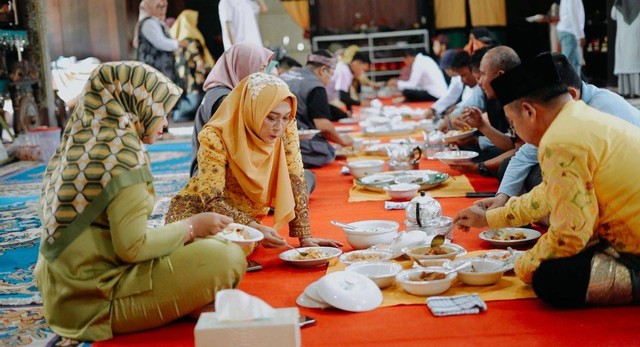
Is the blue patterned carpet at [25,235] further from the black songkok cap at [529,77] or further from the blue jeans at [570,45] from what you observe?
the blue jeans at [570,45]

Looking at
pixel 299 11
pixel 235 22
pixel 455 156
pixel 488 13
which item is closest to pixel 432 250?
pixel 455 156

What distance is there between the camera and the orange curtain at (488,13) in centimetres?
1405

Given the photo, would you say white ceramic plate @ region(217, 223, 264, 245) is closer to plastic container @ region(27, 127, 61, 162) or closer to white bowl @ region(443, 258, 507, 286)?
white bowl @ region(443, 258, 507, 286)

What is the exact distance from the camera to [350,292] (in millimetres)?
2771

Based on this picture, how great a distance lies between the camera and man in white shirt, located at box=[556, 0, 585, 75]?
10484mm

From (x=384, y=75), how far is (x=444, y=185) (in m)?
9.80

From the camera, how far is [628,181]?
2.51 metres

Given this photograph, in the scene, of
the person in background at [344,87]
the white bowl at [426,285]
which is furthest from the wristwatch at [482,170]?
the person in background at [344,87]

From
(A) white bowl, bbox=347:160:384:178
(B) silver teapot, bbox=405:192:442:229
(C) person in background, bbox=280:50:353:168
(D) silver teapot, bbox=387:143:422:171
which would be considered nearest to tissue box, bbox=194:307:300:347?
(B) silver teapot, bbox=405:192:442:229

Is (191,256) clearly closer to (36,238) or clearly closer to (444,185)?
(36,238)

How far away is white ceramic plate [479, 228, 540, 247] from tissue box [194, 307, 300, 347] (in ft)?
4.55


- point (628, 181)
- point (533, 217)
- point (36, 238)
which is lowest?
point (36, 238)

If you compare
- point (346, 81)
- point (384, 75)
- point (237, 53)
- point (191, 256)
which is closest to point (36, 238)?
point (237, 53)

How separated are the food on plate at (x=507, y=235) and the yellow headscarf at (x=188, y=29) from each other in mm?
8748
